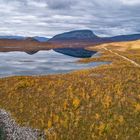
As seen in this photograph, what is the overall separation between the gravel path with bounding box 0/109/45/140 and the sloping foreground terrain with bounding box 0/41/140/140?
1.77 ft

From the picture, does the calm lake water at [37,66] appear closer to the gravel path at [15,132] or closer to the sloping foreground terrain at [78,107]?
the sloping foreground terrain at [78,107]

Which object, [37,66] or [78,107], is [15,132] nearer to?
[78,107]

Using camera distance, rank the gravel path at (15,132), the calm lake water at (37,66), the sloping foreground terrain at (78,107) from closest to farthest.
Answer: the gravel path at (15,132)
the sloping foreground terrain at (78,107)
the calm lake water at (37,66)

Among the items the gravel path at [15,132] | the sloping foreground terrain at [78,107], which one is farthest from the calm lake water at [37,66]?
the gravel path at [15,132]

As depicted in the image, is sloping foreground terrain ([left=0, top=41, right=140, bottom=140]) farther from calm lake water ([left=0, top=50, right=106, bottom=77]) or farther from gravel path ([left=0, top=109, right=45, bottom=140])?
calm lake water ([left=0, top=50, right=106, bottom=77])

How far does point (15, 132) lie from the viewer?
74.5 ft

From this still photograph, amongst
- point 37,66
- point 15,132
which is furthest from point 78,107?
point 37,66

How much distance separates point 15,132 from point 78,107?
680 centimetres

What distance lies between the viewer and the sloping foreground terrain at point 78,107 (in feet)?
75.6

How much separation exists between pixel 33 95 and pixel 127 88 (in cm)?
916

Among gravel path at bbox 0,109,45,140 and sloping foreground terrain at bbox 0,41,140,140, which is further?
sloping foreground terrain at bbox 0,41,140,140

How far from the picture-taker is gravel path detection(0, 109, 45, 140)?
21.7 m

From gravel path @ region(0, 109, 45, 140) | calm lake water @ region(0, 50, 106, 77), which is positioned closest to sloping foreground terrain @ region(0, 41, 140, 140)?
gravel path @ region(0, 109, 45, 140)

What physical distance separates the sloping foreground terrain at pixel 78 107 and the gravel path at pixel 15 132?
0.54 metres
